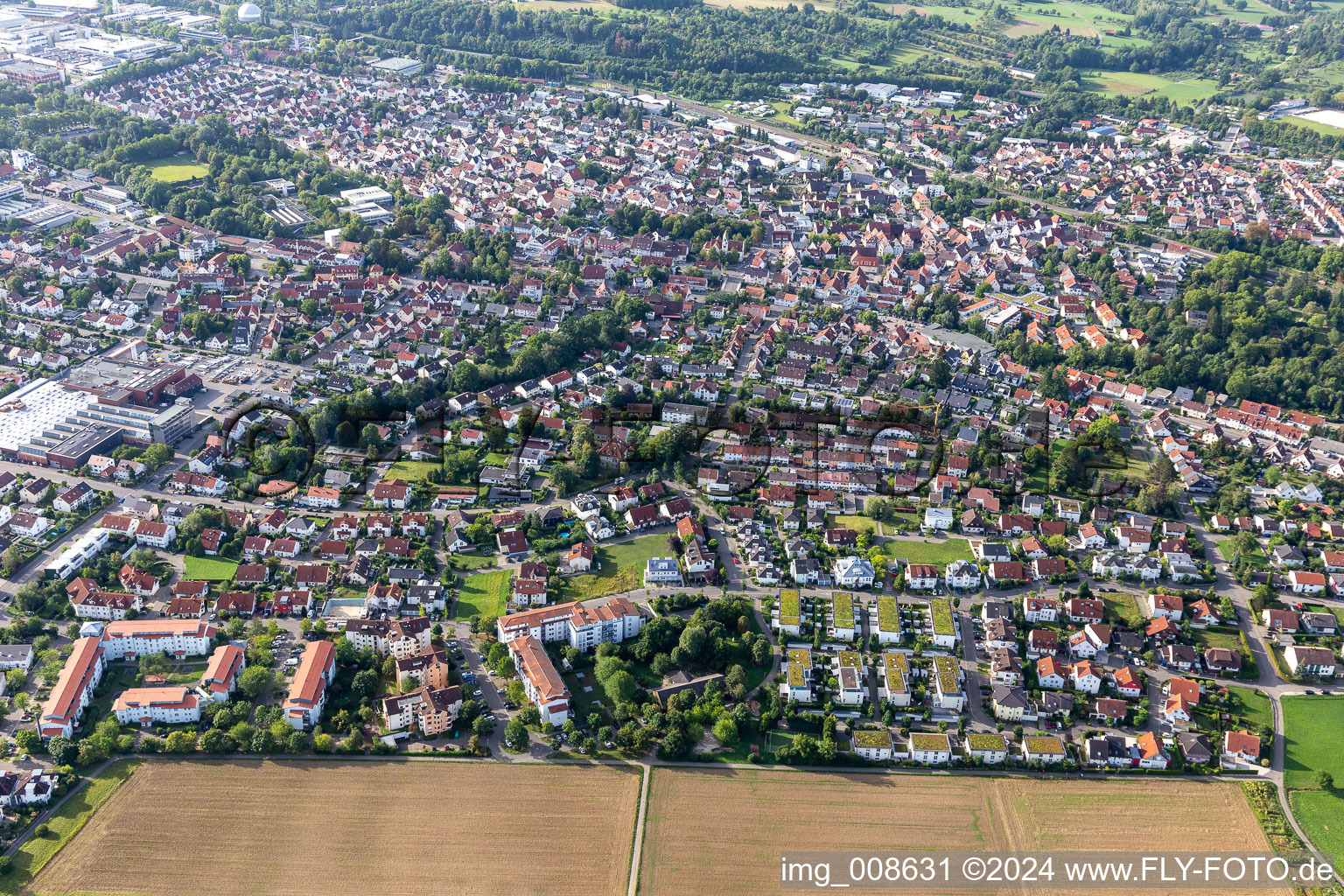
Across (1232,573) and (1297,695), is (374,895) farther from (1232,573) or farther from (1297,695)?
(1232,573)

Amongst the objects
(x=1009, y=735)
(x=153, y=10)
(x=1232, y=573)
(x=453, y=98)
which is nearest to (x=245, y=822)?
(x=1009, y=735)

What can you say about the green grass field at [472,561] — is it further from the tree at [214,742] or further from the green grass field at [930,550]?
the green grass field at [930,550]

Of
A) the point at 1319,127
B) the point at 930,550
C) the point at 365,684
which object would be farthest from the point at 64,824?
the point at 1319,127

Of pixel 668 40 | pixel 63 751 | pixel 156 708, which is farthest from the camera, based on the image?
pixel 668 40

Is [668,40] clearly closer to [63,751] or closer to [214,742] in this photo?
[214,742]

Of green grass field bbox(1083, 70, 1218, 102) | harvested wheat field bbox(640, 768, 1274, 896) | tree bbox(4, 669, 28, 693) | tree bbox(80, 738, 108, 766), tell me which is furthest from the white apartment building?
green grass field bbox(1083, 70, 1218, 102)

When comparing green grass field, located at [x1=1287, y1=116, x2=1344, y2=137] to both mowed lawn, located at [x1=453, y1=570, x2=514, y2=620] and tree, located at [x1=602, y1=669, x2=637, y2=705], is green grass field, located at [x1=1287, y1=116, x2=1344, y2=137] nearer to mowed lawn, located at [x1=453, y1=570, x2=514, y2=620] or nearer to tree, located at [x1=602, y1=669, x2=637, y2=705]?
mowed lawn, located at [x1=453, y1=570, x2=514, y2=620]

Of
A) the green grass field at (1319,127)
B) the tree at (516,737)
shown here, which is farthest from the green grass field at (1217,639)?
the green grass field at (1319,127)
